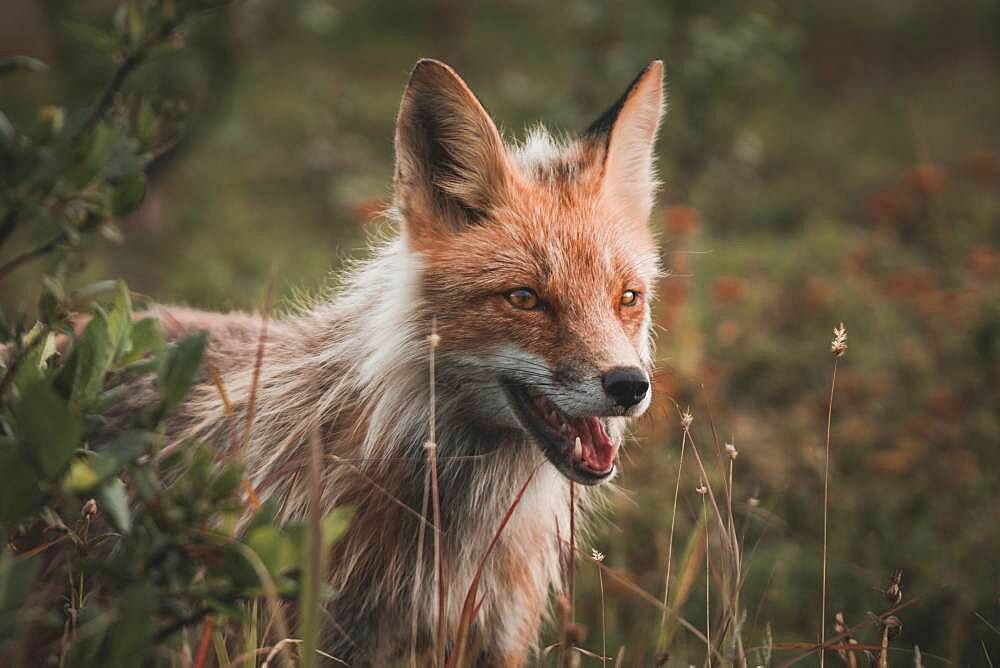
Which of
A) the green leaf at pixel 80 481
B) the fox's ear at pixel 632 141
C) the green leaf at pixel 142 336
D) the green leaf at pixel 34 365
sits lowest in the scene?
the green leaf at pixel 80 481

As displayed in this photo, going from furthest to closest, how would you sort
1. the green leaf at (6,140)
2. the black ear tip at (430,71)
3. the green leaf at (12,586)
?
the black ear tip at (430,71)
the green leaf at (6,140)
the green leaf at (12,586)

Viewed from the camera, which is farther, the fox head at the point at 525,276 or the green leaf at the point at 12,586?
the fox head at the point at 525,276

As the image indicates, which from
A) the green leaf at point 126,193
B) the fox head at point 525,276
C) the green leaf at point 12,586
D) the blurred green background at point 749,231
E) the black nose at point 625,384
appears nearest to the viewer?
the green leaf at point 12,586

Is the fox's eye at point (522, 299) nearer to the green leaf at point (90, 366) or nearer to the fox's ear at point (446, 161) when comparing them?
the fox's ear at point (446, 161)

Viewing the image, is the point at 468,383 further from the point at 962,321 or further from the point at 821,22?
the point at 821,22

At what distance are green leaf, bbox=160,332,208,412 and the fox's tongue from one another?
1463 mm

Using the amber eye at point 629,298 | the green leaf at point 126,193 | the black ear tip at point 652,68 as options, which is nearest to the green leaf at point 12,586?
the green leaf at point 126,193

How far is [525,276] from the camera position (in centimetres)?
291

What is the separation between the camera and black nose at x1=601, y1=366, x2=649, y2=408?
2.62 meters

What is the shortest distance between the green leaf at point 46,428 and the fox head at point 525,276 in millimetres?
1523

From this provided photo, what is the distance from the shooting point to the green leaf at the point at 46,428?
1.46m

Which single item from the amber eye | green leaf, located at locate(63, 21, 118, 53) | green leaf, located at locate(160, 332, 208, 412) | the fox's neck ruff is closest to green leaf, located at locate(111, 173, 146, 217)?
green leaf, located at locate(63, 21, 118, 53)

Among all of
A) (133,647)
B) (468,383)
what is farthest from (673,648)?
(133,647)

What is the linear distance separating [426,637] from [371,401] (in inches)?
31.5
